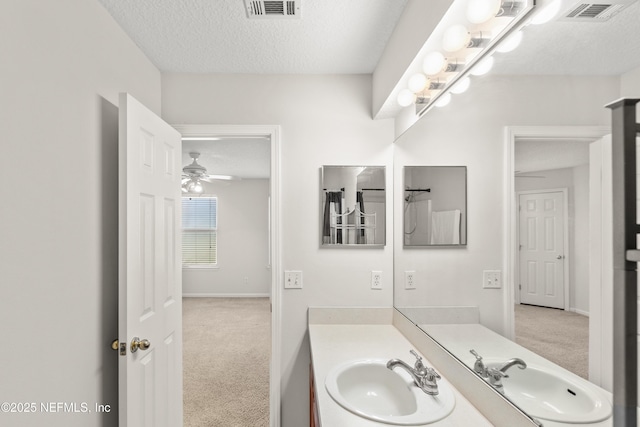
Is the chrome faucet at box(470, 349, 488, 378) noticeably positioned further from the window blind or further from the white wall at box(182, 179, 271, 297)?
the window blind

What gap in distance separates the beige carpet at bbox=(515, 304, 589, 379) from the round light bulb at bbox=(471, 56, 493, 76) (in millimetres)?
743

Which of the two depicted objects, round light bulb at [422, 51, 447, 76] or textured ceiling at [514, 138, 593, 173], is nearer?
textured ceiling at [514, 138, 593, 173]

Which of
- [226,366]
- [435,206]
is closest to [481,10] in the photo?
[435,206]

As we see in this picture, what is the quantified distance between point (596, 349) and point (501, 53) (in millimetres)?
832

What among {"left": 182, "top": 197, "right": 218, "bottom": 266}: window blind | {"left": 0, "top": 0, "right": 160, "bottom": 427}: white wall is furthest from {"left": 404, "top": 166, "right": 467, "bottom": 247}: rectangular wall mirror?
{"left": 182, "top": 197, "right": 218, "bottom": 266}: window blind

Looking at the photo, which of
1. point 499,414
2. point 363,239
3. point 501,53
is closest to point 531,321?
point 499,414

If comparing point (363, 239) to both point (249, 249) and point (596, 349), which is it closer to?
point (596, 349)

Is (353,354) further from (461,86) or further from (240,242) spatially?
(240,242)

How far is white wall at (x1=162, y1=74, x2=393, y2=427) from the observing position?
217cm

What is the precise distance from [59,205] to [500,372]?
62.1 inches

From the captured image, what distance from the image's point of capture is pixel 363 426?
108 centimetres

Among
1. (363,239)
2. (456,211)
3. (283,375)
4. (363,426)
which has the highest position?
(456,211)

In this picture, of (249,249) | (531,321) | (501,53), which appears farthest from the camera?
(249,249)

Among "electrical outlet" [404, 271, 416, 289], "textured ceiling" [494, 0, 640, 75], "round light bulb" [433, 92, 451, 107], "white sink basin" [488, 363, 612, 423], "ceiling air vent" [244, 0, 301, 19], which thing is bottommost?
"white sink basin" [488, 363, 612, 423]
